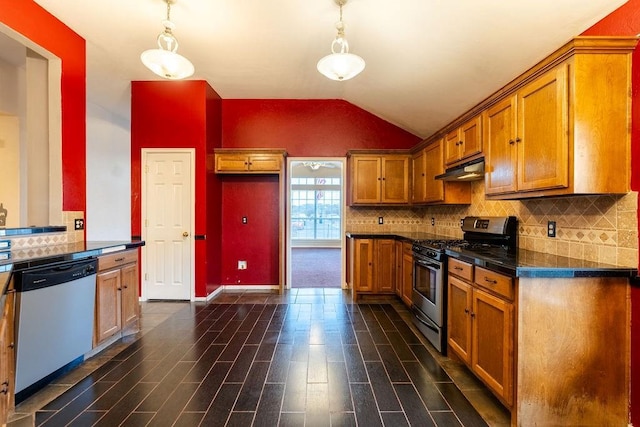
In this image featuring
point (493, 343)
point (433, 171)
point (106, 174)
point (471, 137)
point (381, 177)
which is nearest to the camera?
point (493, 343)

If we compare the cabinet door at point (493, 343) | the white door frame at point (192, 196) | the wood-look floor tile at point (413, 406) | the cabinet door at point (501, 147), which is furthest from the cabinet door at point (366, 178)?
the wood-look floor tile at point (413, 406)

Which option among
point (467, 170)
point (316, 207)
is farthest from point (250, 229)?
point (316, 207)

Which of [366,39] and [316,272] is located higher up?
[366,39]

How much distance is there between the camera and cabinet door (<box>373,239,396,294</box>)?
4.05 m

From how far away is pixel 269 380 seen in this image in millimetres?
2174

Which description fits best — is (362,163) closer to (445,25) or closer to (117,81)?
(445,25)

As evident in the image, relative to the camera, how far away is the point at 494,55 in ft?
8.09

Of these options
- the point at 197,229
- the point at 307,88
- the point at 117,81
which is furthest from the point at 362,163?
the point at 117,81

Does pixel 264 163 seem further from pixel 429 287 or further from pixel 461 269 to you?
pixel 461 269

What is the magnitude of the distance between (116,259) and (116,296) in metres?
0.34

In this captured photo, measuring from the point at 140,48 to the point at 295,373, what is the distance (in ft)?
12.1

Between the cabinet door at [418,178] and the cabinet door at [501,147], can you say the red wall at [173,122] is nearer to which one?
the cabinet door at [418,178]

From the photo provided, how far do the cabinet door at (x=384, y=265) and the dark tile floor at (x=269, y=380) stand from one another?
0.74m

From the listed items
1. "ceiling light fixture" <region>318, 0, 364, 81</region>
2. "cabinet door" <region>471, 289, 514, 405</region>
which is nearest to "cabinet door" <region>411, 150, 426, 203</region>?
"ceiling light fixture" <region>318, 0, 364, 81</region>
